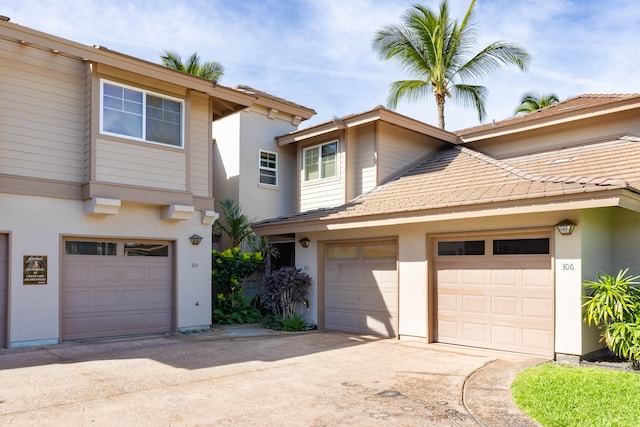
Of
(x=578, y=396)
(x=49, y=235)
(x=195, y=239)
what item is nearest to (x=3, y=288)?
(x=49, y=235)

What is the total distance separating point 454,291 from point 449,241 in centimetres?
99

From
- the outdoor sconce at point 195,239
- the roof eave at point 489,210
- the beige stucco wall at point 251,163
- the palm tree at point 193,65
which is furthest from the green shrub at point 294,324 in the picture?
the palm tree at point 193,65

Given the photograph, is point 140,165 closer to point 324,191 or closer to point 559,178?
point 324,191

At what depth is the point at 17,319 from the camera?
945 centimetres

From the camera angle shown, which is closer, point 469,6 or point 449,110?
point 469,6

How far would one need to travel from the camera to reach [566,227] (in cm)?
840

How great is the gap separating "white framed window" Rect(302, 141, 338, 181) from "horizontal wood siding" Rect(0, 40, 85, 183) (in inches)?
253

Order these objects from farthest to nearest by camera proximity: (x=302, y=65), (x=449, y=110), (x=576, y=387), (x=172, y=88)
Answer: (x=449, y=110), (x=302, y=65), (x=172, y=88), (x=576, y=387)

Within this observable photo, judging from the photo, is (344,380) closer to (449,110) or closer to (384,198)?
(384,198)

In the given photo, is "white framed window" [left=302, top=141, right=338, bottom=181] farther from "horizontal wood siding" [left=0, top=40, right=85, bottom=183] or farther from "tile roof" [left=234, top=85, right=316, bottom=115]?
"horizontal wood siding" [left=0, top=40, right=85, bottom=183]

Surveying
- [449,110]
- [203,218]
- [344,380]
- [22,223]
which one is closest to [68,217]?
[22,223]

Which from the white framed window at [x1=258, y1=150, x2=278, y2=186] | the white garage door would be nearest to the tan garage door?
the white garage door

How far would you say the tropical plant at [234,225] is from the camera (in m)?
14.0

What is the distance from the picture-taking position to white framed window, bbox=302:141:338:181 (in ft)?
47.0
